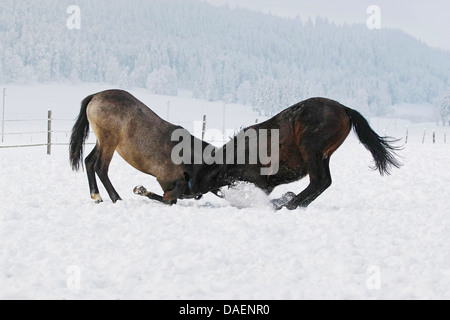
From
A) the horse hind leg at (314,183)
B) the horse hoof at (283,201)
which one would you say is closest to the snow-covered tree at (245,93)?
the horse hoof at (283,201)

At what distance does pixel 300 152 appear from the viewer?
6.56m

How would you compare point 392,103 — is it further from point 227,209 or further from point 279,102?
point 227,209

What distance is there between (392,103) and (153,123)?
15176cm

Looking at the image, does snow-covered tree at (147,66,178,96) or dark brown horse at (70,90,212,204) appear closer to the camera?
dark brown horse at (70,90,212,204)

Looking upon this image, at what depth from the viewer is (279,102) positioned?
349 feet

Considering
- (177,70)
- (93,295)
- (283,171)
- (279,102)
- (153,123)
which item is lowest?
(93,295)

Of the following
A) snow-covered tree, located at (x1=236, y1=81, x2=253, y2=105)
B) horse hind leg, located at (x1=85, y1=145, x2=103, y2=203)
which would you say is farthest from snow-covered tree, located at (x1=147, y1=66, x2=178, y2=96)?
horse hind leg, located at (x1=85, y1=145, x2=103, y2=203)

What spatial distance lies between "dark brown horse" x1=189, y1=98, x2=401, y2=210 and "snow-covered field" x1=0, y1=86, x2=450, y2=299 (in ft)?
0.81

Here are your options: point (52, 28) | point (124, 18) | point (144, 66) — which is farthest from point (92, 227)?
point (124, 18)

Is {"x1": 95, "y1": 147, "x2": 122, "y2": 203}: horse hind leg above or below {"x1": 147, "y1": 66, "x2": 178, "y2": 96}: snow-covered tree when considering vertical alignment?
below

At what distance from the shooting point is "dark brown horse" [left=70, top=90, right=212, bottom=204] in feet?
21.9

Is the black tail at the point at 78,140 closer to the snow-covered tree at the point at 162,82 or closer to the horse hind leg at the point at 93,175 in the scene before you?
the horse hind leg at the point at 93,175

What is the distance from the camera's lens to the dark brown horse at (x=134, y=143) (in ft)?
21.9

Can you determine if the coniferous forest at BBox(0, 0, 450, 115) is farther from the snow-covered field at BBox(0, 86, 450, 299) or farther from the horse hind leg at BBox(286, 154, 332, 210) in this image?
the snow-covered field at BBox(0, 86, 450, 299)
